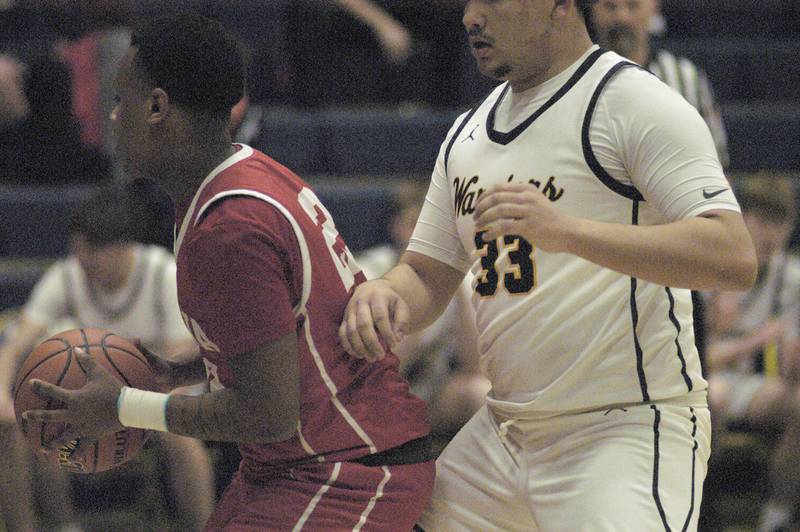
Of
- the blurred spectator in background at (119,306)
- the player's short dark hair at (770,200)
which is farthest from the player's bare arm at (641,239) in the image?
the blurred spectator in background at (119,306)

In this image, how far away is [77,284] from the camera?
567 centimetres

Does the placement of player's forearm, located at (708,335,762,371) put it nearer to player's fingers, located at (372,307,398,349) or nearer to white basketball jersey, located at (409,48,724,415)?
white basketball jersey, located at (409,48,724,415)

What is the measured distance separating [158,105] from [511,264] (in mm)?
817

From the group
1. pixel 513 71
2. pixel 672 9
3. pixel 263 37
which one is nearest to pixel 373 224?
pixel 263 37

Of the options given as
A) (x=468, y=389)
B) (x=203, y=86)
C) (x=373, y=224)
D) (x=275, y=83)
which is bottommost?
(x=468, y=389)

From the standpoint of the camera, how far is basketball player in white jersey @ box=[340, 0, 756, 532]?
7.94 feet

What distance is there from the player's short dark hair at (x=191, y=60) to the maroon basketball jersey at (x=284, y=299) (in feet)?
0.49

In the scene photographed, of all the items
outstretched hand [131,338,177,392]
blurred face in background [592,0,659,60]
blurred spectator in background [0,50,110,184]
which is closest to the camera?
outstretched hand [131,338,177,392]

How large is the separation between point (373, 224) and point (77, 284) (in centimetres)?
159

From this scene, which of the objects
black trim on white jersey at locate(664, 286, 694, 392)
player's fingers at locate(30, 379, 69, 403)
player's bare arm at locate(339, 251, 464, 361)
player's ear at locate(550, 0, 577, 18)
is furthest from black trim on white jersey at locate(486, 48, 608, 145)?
player's fingers at locate(30, 379, 69, 403)

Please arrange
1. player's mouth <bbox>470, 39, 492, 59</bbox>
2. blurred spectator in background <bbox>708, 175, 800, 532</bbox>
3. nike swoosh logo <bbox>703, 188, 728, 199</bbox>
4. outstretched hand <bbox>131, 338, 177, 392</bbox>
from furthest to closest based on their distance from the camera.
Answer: blurred spectator in background <bbox>708, 175, 800, 532</bbox>, outstretched hand <bbox>131, 338, 177, 392</bbox>, player's mouth <bbox>470, 39, 492, 59</bbox>, nike swoosh logo <bbox>703, 188, 728, 199</bbox>

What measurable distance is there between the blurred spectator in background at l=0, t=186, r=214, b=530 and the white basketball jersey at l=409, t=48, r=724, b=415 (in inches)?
116

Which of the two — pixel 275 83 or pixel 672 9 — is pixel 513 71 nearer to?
pixel 275 83

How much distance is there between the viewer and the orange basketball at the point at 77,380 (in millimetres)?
2564
